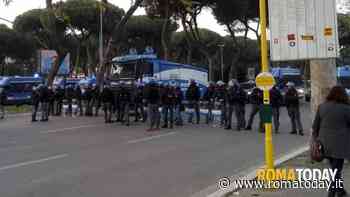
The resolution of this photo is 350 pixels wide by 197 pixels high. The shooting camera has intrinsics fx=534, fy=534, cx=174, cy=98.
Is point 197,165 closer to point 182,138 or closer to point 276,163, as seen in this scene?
point 276,163

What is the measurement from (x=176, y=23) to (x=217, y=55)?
20785 millimetres

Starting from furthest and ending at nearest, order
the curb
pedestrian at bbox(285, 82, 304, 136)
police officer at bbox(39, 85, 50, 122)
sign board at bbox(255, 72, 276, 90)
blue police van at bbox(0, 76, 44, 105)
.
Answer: blue police van at bbox(0, 76, 44, 105) < police officer at bbox(39, 85, 50, 122) < pedestrian at bbox(285, 82, 304, 136) < sign board at bbox(255, 72, 276, 90) < the curb

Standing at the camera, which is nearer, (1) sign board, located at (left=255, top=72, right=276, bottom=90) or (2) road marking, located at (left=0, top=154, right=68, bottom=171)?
(1) sign board, located at (left=255, top=72, right=276, bottom=90)

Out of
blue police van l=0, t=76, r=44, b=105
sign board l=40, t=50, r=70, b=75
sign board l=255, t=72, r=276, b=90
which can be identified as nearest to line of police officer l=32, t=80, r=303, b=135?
sign board l=255, t=72, r=276, b=90

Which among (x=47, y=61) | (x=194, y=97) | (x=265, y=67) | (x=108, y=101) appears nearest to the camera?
(x=265, y=67)

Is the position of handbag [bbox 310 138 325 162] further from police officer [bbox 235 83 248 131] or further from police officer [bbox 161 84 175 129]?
police officer [bbox 161 84 175 129]

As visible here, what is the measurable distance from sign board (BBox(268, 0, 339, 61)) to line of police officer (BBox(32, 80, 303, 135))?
7928mm

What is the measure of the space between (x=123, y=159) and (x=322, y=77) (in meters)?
4.70

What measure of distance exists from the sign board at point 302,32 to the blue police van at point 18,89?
31.3m

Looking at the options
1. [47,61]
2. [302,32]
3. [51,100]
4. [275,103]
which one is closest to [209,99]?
[275,103]

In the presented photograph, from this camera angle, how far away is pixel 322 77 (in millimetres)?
10047

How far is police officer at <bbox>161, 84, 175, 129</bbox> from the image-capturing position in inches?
777

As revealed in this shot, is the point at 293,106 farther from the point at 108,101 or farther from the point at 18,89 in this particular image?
the point at 18,89

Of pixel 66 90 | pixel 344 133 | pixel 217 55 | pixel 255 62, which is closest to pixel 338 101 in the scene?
pixel 344 133
